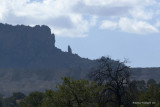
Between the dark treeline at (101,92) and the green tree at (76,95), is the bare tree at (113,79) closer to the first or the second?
the dark treeline at (101,92)

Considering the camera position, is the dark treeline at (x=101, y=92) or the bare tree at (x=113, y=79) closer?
the dark treeline at (x=101, y=92)

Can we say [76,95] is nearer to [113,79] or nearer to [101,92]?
[101,92]

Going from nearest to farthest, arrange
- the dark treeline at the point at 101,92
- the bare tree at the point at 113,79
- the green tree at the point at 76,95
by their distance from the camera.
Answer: the green tree at the point at 76,95, the dark treeline at the point at 101,92, the bare tree at the point at 113,79

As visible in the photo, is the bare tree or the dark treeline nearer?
the dark treeline

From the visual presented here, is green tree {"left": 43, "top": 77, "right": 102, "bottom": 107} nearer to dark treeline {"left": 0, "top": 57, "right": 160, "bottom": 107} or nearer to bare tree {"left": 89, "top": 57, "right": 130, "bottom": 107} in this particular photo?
dark treeline {"left": 0, "top": 57, "right": 160, "bottom": 107}

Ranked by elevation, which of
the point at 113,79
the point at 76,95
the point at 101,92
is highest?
the point at 113,79

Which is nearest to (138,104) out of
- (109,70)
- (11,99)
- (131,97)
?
(131,97)

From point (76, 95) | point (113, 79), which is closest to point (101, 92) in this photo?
point (113, 79)

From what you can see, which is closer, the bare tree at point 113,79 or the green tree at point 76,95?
the green tree at point 76,95

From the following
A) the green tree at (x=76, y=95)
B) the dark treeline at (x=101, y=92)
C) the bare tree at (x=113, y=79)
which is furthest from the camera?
the bare tree at (x=113, y=79)

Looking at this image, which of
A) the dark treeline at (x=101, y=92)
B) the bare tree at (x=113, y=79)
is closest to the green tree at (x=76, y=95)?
the dark treeline at (x=101, y=92)

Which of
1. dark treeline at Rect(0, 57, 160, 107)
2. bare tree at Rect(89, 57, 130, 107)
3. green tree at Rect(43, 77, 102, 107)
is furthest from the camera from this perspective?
bare tree at Rect(89, 57, 130, 107)

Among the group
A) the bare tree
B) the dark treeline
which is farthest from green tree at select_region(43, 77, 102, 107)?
the bare tree

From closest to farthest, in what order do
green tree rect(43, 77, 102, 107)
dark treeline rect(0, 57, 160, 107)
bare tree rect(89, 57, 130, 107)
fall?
green tree rect(43, 77, 102, 107) → dark treeline rect(0, 57, 160, 107) → bare tree rect(89, 57, 130, 107)
